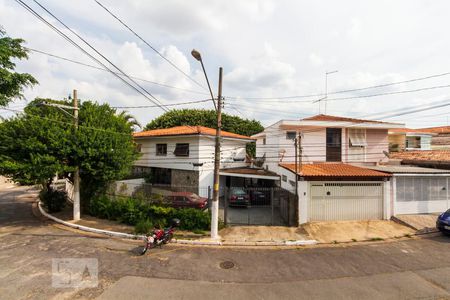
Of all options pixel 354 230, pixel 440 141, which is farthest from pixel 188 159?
pixel 440 141

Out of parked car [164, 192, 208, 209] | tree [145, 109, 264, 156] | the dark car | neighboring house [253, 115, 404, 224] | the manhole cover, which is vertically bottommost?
the manhole cover

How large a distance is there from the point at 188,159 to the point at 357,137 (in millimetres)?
14092

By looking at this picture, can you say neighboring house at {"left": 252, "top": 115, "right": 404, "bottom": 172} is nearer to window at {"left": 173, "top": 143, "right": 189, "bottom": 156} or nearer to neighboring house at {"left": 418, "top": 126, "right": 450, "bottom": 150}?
window at {"left": 173, "top": 143, "right": 189, "bottom": 156}

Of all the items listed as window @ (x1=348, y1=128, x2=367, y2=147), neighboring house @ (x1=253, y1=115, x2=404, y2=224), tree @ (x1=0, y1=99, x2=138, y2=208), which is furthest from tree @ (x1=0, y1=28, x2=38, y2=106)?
window @ (x1=348, y1=128, x2=367, y2=147)

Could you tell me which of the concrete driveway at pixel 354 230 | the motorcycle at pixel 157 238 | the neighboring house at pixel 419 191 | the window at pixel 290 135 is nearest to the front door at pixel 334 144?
the window at pixel 290 135

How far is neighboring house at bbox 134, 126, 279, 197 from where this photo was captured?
744 inches

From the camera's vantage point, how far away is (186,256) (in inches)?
358

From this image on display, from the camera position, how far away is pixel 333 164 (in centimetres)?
1741

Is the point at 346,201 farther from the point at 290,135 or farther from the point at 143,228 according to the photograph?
the point at 143,228

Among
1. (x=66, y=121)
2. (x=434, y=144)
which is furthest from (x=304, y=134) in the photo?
(x=434, y=144)

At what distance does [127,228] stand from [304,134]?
563 inches

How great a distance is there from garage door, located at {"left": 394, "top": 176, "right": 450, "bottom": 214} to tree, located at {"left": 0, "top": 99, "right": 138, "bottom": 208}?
1679 cm

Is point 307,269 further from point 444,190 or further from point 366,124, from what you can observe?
point 366,124

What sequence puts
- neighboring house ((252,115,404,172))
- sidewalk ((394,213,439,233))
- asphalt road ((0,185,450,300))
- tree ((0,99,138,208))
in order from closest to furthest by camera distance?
1. asphalt road ((0,185,450,300))
2. tree ((0,99,138,208))
3. sidewalk ((394,213,439,233))
4. neighboring house ((252,115,404,172))
